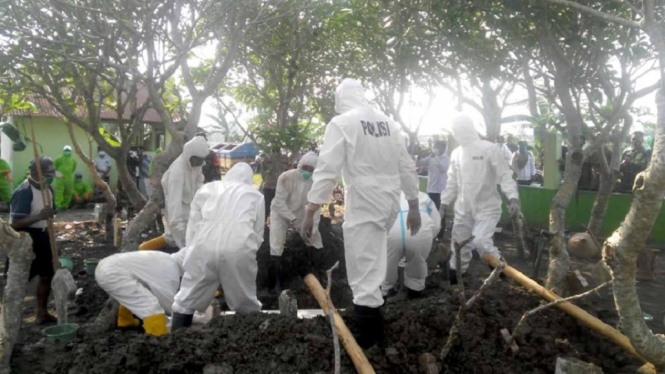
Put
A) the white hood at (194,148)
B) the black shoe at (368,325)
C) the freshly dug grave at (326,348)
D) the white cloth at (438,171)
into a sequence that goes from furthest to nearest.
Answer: the white cloth at (438,171) < the white hood at (194,148) < the black shoe at (368,325) < the freshly dug grave at (326,348)

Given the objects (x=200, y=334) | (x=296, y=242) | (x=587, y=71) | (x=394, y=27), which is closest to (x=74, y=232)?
(x=296, y=242)

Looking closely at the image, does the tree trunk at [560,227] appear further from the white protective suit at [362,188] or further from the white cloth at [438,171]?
the white cloth at [438,171]

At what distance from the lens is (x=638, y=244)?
9.24 feet

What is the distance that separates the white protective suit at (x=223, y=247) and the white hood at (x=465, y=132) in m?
2.49

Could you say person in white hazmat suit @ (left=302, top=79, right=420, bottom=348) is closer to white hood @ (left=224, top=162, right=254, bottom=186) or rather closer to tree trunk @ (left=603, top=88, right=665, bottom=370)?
white hood @ (left=224, top=162, right=254, bottom=186)

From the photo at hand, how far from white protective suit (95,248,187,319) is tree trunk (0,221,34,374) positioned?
0.69 meters

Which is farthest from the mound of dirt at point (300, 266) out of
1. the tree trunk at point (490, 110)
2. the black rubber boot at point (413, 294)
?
the tree trunk at point (490, 110)

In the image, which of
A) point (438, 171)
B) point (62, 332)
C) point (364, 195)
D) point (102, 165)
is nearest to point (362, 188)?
point (364, 195)

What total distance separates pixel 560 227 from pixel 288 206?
322cm

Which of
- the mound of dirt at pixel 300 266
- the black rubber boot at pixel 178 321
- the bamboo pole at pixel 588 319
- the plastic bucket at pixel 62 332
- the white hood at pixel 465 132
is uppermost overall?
the white hood at pixel 465 132

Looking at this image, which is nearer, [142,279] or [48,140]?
[142,279]

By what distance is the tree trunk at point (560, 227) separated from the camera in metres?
4.91

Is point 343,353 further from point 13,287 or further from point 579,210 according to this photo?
point 579,210

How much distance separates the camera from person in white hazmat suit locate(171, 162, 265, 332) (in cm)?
427
